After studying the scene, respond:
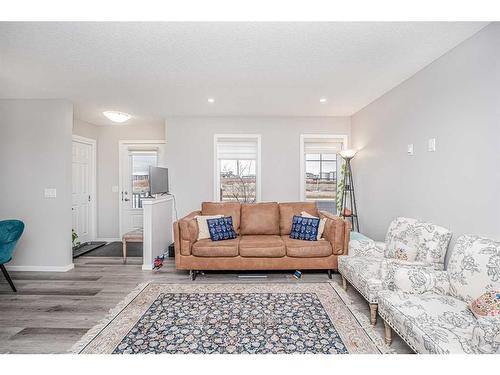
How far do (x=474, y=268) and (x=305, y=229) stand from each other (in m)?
2.02

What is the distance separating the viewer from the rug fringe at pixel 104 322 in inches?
79.7

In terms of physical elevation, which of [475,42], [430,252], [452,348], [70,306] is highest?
[475,42]

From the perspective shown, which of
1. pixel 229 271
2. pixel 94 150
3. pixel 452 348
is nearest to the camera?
pixel 452 348

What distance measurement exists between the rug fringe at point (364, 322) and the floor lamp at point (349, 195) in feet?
5.61

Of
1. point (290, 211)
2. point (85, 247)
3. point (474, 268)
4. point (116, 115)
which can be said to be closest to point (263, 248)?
point (290, 211)

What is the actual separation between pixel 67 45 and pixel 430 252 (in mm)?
3646

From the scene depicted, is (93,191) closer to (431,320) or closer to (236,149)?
(236,149)

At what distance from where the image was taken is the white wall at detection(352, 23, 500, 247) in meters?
2.03

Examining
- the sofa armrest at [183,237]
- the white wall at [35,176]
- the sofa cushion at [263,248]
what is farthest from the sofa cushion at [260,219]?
the white wall at [35,176]

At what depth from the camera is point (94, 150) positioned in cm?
554

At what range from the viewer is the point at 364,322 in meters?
2.34
